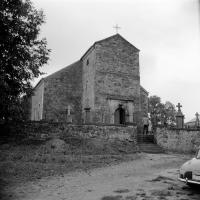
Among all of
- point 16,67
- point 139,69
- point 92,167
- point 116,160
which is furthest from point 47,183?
point 139,69

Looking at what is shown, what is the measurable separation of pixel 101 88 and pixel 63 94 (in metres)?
4.26

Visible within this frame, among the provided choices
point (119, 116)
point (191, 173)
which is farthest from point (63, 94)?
point (191, 173)

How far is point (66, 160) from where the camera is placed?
13.4 metres

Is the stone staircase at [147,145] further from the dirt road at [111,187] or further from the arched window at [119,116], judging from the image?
the dirt road at [111,187]

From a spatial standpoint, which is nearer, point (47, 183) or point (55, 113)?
point (47, 183)

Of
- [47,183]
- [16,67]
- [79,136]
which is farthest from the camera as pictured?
[79,136]

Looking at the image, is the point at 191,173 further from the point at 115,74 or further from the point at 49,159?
the point at 115,74

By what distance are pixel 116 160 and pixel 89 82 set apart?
12.2 meters

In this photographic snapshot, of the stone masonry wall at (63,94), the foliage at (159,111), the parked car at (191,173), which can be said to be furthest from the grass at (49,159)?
the foliage at (159,111)

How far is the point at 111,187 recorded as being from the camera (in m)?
8.77

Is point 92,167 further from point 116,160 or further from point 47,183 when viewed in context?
point 47,183

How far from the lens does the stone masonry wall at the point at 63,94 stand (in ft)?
83.5

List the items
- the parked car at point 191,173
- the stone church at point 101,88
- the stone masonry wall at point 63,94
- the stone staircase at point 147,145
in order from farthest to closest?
the stone masonry wall at point 63,94
the stone church at point 101,88
the stone staircase at point 147,145
the parked car at point 191,173

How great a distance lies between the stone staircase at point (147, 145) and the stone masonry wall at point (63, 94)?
7.57 meters
